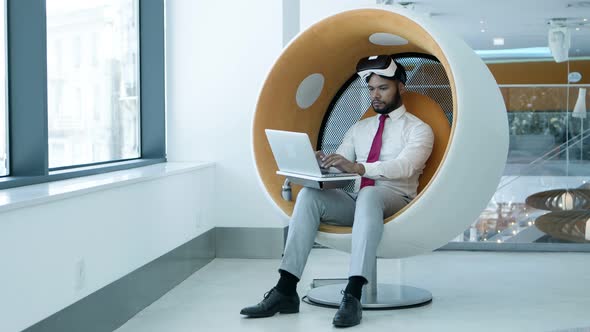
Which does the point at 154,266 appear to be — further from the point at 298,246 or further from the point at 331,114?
the point at 331,114

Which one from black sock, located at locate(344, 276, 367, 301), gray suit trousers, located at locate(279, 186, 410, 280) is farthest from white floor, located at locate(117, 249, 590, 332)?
gray suit trousers, located at locate(279, 186, 410, 280)

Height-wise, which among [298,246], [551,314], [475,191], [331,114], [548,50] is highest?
[548,50]

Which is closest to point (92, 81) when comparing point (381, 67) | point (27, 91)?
point (27, 91)

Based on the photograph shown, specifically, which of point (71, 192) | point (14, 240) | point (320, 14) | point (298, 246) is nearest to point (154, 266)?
point (298, 246)

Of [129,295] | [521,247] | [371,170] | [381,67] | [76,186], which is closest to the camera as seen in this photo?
[76,186]

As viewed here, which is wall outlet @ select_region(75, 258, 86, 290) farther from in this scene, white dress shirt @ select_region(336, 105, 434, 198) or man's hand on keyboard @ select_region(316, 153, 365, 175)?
white dress shirt @ select_region(336, 105, 434, 198)

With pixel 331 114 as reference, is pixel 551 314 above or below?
below

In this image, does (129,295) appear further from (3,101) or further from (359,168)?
(359,168)

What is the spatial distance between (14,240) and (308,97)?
2.08 metres

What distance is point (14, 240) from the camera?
2658 millimetres

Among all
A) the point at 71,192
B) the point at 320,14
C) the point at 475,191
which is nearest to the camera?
the point at 71,192

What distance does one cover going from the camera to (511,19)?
485 centimetres

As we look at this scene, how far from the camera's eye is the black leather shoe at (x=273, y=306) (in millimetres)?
3693

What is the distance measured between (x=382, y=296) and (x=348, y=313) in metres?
0.51
